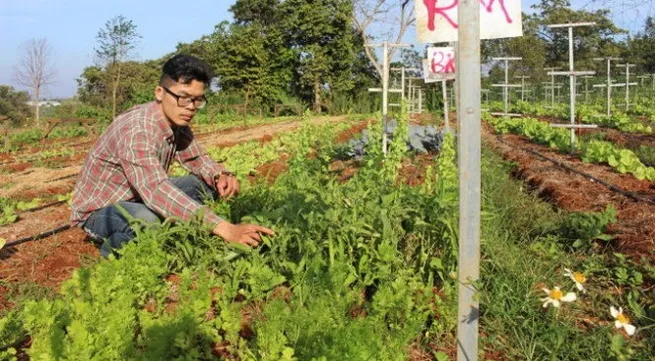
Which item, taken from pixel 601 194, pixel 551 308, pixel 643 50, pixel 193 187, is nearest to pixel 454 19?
pixel 551 308

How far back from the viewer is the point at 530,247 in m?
3.67

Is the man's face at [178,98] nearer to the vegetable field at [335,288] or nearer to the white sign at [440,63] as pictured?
the vegetable field at [335,288]

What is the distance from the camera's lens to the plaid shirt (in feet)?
9.85

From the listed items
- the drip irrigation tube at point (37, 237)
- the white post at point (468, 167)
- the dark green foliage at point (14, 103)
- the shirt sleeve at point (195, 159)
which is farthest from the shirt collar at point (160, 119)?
the dark green foliage at point (14, 103)

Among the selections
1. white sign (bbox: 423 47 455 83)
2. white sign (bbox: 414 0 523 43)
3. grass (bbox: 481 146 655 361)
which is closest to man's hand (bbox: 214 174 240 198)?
grass (bbox: 481 146 655 361)

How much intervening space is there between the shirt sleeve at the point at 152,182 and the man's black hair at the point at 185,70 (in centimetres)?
36

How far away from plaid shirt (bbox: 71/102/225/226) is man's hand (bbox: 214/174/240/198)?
0.17 metres

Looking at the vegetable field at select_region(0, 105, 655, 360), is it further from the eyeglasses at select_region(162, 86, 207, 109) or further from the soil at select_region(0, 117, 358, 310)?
the eyeglasses at select_region(162, 86, 207, 109)

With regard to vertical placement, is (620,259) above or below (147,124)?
below

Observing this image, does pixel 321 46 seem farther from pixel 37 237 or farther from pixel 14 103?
pixel 37 237

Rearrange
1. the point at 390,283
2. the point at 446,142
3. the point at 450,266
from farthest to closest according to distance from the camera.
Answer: the point at 446,142 < the point at 450,266 < the point at 390,283

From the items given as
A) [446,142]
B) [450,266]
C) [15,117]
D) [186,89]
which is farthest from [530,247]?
[15,117]

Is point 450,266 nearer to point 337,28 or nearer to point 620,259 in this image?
point 620,259

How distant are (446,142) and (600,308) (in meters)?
2.54
